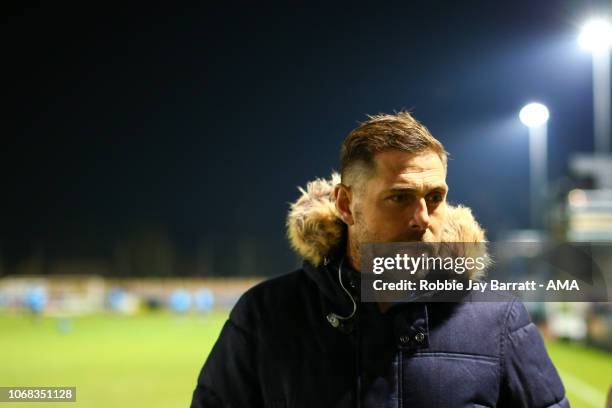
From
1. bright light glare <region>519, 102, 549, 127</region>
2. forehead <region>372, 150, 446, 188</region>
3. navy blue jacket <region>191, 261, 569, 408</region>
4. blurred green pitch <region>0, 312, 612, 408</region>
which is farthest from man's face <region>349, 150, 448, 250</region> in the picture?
blurred green pitch <region>0, 312, 612, 408</region>

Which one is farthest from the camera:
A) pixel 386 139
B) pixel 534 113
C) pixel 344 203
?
pixel 534 113

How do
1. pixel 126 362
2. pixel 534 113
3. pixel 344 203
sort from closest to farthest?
pixel 344 203
pixel 534 113
pixel 126 362

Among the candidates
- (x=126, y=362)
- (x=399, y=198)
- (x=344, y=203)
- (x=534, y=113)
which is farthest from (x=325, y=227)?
(x=126, y=362)

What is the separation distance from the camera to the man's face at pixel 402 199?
148cm

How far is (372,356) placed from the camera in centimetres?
152

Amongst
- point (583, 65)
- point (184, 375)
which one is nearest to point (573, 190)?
point (583, 65)

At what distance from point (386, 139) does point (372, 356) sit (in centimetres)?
47

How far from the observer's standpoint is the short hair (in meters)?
1.47

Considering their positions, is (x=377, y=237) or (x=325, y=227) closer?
(x=377, y=237)

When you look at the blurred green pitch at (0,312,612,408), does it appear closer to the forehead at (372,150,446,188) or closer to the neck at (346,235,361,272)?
the neck at (346,235,361,272)

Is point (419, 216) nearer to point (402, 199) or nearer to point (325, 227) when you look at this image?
point (402, 199)

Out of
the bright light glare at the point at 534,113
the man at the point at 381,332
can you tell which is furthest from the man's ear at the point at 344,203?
the bright light glare at the point at 534,113

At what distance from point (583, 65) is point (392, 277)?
5.51 m

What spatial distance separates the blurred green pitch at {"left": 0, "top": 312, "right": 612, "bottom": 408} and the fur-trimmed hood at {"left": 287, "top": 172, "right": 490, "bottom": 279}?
2050 mm
